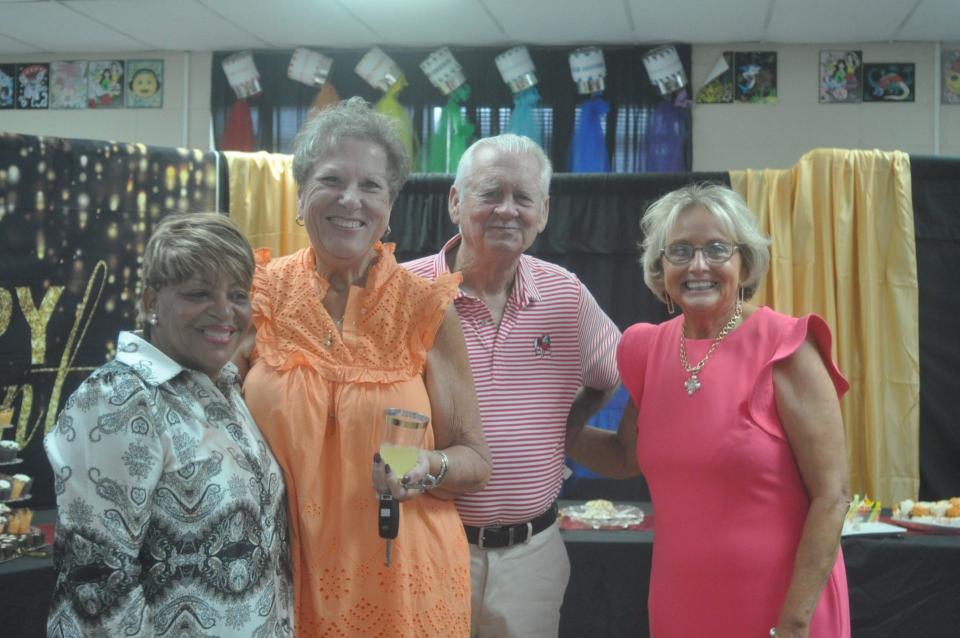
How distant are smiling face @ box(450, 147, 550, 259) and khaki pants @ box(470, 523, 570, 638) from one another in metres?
0.78

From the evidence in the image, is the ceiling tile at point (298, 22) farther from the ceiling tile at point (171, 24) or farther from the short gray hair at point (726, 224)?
the short gray hair at point (726, 224)

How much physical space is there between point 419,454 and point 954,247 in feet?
12.0

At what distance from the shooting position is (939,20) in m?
6.29

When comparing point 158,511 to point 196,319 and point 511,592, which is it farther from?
point 511,592

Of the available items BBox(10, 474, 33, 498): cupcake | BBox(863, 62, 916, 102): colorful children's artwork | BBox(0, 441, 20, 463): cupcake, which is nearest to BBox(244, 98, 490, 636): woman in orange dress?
BBox(0, 441, 20, 463): cupcake

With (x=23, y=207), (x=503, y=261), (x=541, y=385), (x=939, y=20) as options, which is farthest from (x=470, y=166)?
(x=939, y=20)

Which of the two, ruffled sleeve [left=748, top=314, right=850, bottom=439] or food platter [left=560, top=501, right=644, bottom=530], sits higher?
ruffled sleeve [left=748, top=314, right=850, bottom=439]

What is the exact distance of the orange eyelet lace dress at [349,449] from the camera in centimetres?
186

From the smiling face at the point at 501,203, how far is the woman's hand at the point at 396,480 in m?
0.84

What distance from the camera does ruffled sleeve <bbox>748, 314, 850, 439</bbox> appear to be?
2.07 metres

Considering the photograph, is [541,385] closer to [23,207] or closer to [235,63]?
[23,207]

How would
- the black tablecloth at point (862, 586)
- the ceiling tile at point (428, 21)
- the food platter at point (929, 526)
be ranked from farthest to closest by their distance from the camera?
1. the ceiling tile at point (428, 21)
2. the food platter at point (929, 526)
3. the black tablecloth at point (862, 586)

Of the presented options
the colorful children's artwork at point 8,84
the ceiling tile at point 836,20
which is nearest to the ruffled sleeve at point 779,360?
the ceiling tile at point 836,20

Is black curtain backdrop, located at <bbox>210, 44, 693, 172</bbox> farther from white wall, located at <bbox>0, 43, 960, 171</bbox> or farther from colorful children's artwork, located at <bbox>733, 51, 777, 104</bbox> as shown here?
colorful children's artwork, located at <bbox>733, 51, 777, 104</bbox>
